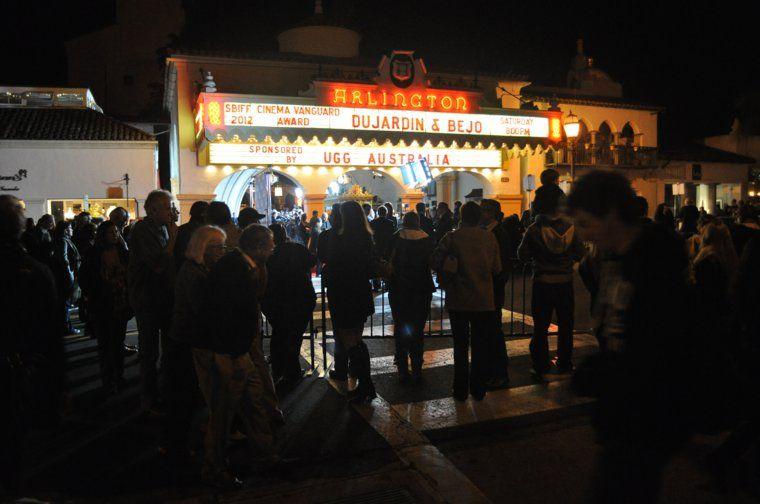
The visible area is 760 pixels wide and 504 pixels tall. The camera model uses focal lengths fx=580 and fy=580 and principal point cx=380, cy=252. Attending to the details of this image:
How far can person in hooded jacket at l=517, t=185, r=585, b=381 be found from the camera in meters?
5.85

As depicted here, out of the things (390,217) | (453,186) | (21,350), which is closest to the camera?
(21,350)

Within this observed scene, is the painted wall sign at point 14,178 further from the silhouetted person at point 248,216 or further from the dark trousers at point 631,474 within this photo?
the dark trousers at point 631,474

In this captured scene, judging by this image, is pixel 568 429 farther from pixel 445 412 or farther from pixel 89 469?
pixel 89 469

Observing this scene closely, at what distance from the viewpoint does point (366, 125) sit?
53.0ft

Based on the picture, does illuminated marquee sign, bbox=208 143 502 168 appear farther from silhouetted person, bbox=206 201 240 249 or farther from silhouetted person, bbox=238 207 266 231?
silhouetted person, bbox=206 201 240 249

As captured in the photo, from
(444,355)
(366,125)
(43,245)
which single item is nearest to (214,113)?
(366,125)

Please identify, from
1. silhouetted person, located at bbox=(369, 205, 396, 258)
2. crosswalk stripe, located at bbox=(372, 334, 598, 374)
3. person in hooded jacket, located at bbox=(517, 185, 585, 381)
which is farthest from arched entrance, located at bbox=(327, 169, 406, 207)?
person in hooded jacket, located at bbox=(517, 185, 585, 381)

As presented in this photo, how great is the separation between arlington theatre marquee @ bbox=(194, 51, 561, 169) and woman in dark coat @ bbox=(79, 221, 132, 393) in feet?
29.7

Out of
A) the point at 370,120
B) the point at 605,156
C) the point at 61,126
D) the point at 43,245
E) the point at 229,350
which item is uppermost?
the point at 61,126

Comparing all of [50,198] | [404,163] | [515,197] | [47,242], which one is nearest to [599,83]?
[515,197]

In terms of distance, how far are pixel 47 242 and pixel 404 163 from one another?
37.3 feet

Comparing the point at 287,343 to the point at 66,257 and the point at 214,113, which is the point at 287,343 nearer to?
the point at 66,257

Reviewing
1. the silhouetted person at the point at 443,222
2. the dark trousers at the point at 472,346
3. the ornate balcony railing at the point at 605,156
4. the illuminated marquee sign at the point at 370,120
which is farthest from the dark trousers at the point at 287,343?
the ornate balcony railing at the point at 605,156

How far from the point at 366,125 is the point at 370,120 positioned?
0.19 metres
